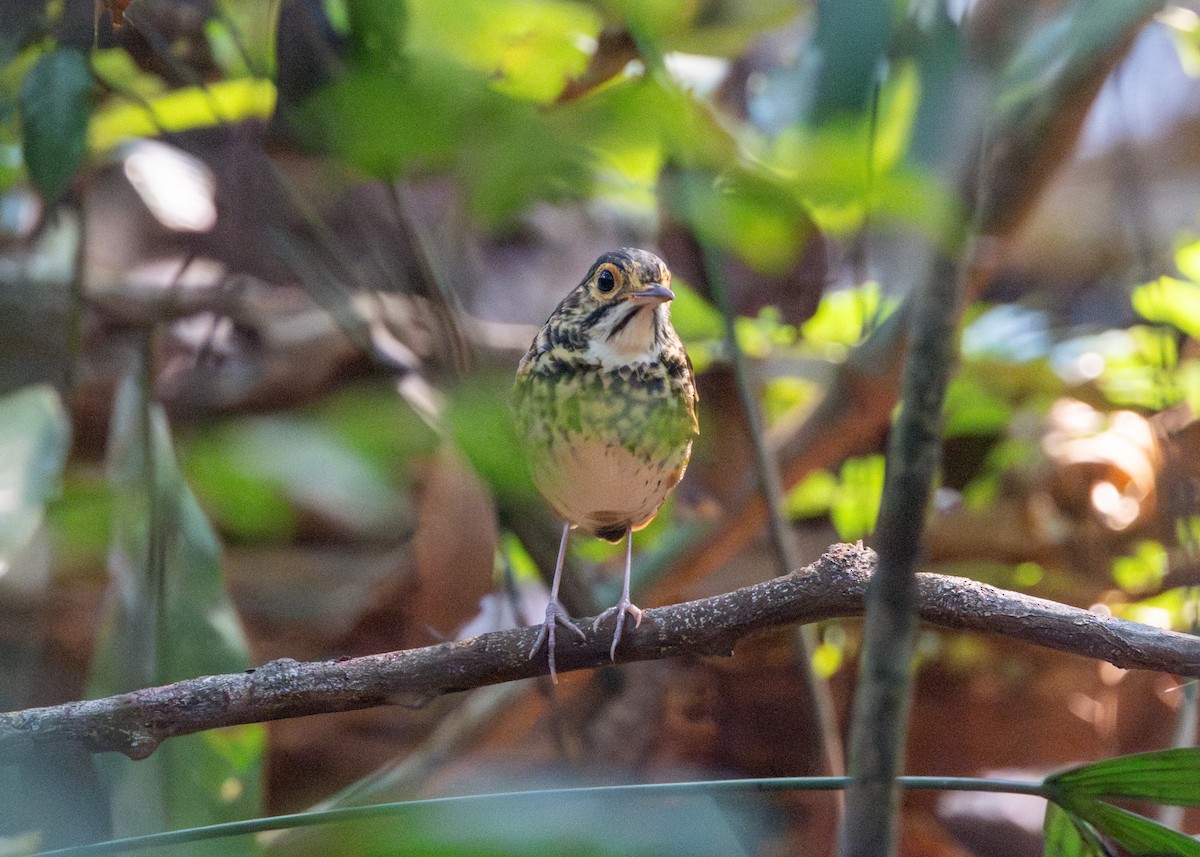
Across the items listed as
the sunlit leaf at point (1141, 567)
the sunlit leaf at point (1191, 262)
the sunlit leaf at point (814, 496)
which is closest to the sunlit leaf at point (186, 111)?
the sunlit leaf at point (814, 496)

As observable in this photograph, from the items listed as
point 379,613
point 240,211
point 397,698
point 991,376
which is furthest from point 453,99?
Result: point 991,376

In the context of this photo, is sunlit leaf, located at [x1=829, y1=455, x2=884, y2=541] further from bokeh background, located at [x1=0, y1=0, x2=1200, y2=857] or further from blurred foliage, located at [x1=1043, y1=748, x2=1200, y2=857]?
blurred foliage, located at [x1=1043, y1=748, x2=1200, y2=857]

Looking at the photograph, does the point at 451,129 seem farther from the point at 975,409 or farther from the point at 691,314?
the point at 975,409

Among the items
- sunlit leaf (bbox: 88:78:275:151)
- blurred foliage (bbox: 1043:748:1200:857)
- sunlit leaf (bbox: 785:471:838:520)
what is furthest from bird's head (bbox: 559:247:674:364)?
sunlit leaf (bbox: 785:471:838:520)

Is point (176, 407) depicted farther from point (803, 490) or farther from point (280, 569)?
point (803, 490)

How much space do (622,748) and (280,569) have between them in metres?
1.21

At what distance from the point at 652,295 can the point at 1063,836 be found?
0.92m

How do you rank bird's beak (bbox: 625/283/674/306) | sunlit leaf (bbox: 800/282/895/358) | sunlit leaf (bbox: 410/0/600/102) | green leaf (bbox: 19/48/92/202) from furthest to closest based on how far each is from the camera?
sunlit leaf (bbox: 800/282/895/358)
bird's beak (bbox: 625/283/674/306)
green leaf (bbox: 19/48/92/202)
sunlit leaf (bbox: 410/0/600/102)

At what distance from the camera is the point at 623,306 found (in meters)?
1.84

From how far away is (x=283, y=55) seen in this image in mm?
1194

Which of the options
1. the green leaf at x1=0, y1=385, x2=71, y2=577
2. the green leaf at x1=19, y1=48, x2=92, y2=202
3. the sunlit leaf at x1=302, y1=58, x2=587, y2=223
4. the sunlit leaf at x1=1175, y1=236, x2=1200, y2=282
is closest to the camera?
the sunlit leaf at x1=302, y1=58, x2=587, y2=223

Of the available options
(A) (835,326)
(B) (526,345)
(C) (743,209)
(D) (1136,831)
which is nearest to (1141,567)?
(A) (835,326)

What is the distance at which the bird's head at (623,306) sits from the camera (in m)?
1.77

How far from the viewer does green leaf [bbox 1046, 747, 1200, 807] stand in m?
1.08
